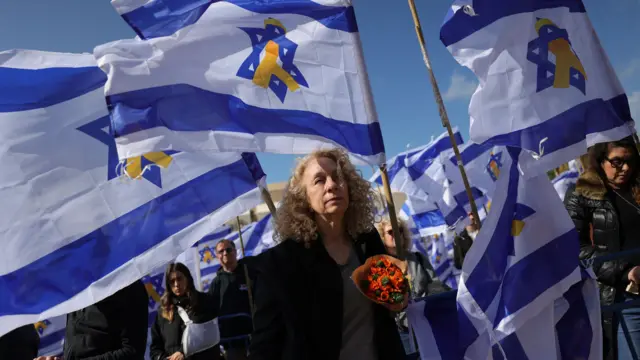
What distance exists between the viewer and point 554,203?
3445 mm

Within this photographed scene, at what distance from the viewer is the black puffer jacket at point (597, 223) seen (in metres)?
3.91

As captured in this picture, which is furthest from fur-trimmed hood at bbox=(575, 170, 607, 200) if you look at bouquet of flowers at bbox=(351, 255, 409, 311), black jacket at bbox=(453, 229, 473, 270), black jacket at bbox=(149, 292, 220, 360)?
black jacket at bbox=(453, 229, 473, 270)

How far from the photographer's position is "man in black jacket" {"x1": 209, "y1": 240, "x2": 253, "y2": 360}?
6.95 meters

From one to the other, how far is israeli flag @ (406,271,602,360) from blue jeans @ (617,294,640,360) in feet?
1.23

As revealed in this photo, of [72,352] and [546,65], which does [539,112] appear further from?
[72,352]

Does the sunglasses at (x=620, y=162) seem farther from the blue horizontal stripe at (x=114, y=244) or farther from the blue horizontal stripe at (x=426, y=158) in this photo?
the blue horizontal stripe at (x=426, y=158)

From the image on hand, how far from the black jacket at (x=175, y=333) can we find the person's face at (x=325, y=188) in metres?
3.32

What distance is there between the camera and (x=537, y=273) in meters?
3.36

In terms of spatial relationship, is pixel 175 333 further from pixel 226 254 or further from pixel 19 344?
pixel 226 254

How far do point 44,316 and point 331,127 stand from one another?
2.44 m

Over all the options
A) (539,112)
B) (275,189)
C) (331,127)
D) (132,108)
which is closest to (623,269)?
(539,112)

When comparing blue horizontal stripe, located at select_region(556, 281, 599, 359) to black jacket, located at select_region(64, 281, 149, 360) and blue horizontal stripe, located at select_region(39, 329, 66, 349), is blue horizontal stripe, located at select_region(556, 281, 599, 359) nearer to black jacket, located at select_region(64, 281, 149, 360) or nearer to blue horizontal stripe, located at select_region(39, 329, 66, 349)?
black jacket, located at select_region(64, 281, 149, 360)

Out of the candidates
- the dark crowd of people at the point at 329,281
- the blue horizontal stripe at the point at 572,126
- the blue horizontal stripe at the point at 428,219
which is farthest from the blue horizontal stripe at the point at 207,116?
the blue horizontal stripe at the point at 428,219

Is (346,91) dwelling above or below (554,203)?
above
